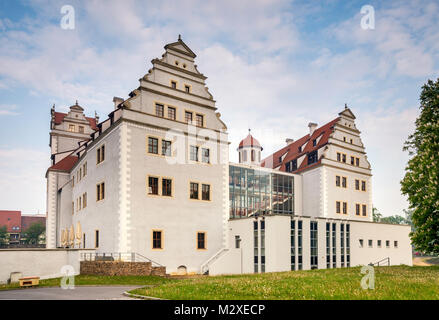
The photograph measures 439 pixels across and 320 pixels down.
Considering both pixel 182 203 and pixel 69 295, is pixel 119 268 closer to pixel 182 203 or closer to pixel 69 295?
pixel 182 203

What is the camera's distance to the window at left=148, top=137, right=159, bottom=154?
107ft

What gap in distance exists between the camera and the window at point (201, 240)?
34688 mm

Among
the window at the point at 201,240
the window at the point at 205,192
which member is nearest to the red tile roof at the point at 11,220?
the window at the point at 201,240

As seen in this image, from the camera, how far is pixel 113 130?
108 feet

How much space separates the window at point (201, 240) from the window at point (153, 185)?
563cm

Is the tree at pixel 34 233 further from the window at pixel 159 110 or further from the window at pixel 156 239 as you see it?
the window at pixel 159 110

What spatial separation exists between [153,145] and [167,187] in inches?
144

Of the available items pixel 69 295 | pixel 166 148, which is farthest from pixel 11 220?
pixel 69 295

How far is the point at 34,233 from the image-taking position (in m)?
97.6

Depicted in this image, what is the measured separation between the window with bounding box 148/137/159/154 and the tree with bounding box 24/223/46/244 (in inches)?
3070

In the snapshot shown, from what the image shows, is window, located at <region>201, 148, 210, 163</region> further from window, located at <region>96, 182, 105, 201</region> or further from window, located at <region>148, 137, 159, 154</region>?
window, located at <region>96, 182, 105, 201</region>

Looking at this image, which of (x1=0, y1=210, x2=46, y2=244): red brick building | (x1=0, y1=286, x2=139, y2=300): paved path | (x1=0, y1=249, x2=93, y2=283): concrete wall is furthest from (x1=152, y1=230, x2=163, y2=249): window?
(x1=0, y1=210, x2=46, y2=244): red brick building

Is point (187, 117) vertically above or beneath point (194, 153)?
above

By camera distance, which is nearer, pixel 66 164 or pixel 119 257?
pixel 119 257
